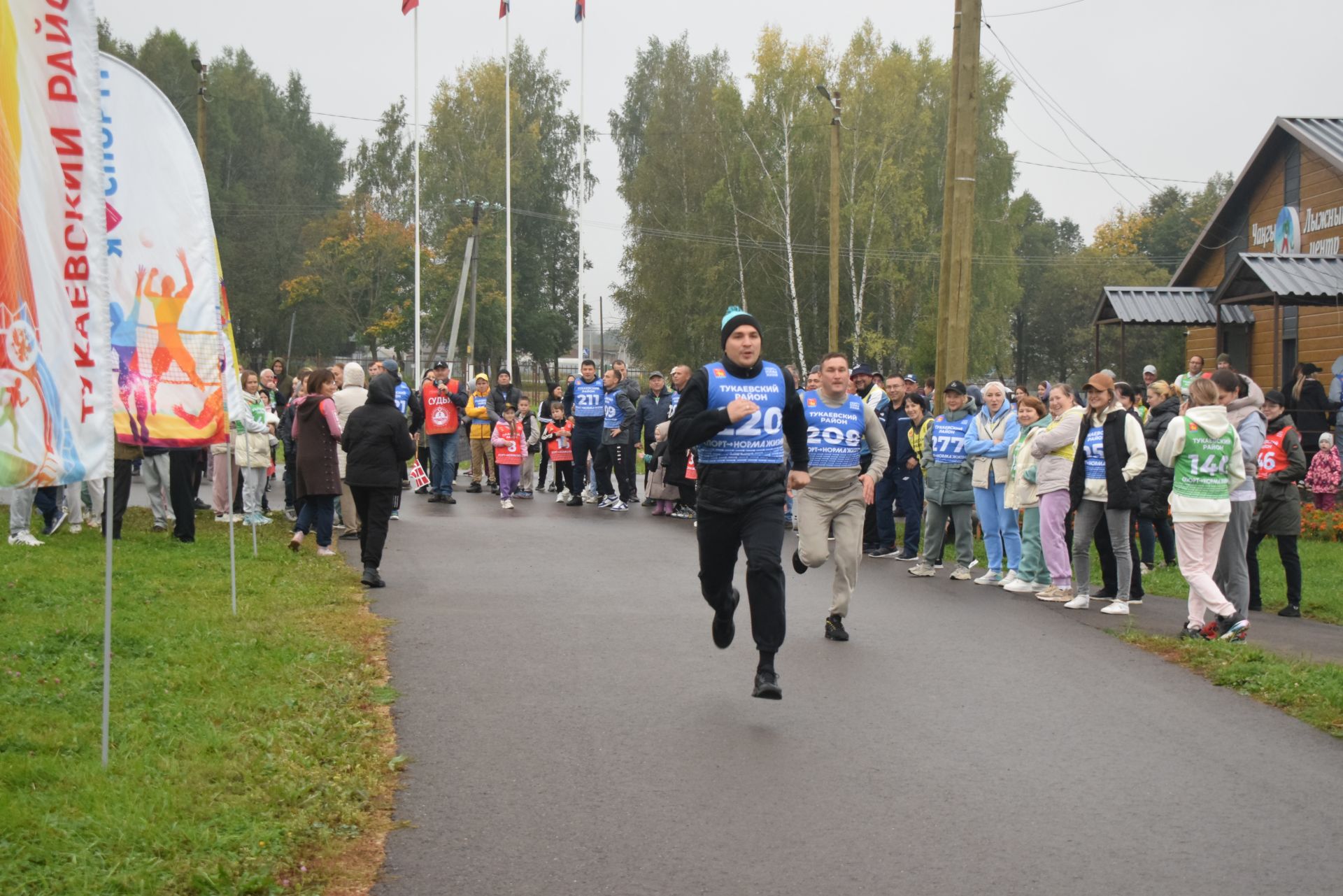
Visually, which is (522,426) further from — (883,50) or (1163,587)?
(883,50)

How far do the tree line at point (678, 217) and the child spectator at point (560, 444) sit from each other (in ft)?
98.1

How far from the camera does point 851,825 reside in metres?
5.46

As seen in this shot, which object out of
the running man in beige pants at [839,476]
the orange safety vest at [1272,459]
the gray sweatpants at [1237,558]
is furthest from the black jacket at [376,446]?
the orange safety vest at [1272,459]

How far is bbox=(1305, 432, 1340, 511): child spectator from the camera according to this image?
1739cm

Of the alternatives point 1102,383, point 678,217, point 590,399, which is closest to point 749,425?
point 1102,383

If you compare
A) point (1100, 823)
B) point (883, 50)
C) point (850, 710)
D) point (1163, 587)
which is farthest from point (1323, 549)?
point (883, 50)

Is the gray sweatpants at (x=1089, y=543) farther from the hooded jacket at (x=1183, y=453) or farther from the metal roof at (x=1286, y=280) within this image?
the metal roof at (x=1286, y=280)

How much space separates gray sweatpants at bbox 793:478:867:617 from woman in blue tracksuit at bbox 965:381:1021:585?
11.1 ft

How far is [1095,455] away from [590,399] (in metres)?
10.3

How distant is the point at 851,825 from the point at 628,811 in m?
0.90

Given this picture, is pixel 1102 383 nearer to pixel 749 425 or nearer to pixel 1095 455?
pixel 1095 455

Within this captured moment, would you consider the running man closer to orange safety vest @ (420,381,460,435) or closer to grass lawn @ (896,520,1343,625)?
grass lawn @ (896,520,1343,625)

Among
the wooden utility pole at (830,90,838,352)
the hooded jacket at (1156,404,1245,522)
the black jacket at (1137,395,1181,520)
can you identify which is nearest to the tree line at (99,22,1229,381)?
the wooden utility pole at (830,90,838,352)

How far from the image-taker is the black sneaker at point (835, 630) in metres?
9.65
